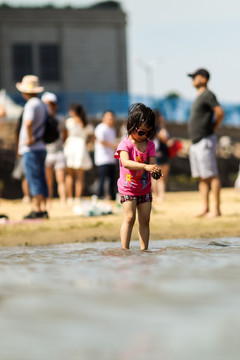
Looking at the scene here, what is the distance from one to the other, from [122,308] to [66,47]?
34810 mm

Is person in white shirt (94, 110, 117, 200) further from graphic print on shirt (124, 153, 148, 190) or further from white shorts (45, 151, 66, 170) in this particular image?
graphic print on shirt (124, 153, 148, 190)

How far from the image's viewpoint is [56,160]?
12375 millimetres

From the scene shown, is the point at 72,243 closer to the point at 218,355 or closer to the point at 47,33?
the point at 218,355

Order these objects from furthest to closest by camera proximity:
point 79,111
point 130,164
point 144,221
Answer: point 79,111 < point 144,221 < point 130,164

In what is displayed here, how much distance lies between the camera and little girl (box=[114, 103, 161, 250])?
19.4 feet

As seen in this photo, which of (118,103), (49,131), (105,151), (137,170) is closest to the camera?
(137,170)

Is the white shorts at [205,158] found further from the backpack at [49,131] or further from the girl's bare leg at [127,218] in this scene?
the girl's bare leg at [127,218]

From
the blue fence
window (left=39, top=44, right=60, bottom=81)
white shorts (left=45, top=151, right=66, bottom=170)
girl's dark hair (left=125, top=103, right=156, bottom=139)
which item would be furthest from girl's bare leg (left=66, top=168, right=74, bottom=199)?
window (left=39, top=44, right=60, bottom=81)

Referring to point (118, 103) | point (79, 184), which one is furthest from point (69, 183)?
point (118, 103)

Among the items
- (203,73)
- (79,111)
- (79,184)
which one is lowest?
(79,184)

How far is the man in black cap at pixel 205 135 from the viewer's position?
952 cm

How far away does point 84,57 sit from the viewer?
3750 centimetres

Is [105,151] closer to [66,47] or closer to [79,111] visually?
[79,111]

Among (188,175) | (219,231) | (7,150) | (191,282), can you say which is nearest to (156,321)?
(191,282)
